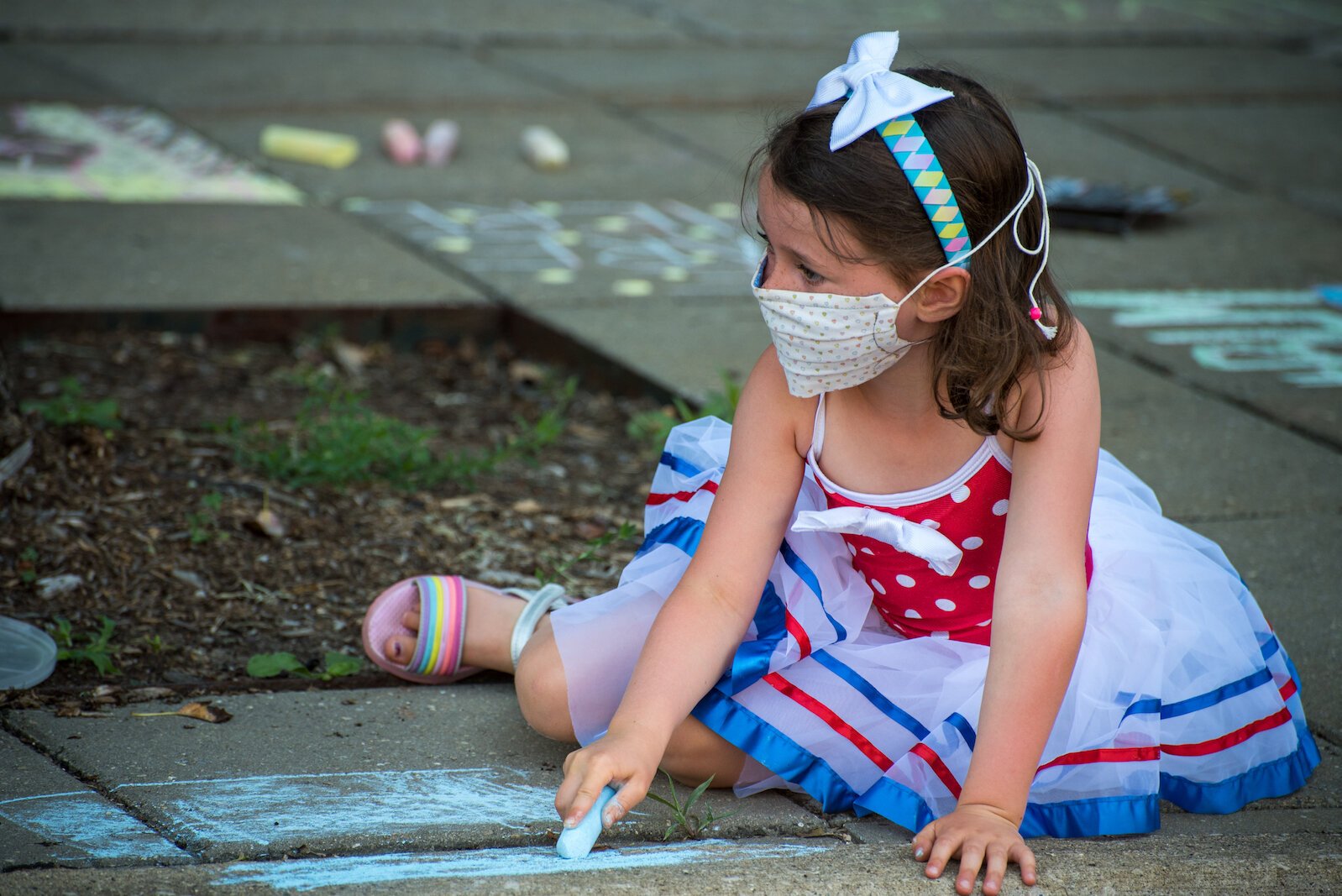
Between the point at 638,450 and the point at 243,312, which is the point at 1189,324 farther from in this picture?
the point at 243,312

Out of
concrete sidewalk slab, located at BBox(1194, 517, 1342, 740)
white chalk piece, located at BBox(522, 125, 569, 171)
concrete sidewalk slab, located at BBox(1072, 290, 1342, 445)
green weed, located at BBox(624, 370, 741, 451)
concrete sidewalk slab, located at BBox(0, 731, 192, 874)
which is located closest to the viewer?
concrete sidewalk slab, located at BBox(0, 731, 192, 874)

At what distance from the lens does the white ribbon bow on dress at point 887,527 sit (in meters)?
2.13

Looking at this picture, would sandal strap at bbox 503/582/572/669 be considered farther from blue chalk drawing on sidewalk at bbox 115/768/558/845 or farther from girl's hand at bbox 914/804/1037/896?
girl's hand at bbox 914/804/1037/896

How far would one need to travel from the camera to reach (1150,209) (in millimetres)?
5152

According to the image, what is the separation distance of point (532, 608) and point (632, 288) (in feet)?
6.81

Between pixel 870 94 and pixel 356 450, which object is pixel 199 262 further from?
pixel 870 94

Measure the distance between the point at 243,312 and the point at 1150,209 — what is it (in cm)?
306

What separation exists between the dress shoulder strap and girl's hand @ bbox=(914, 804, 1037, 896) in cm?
59

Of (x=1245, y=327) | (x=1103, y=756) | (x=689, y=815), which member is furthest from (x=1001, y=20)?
(x=689, y=815)

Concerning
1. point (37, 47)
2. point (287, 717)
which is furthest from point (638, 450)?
point (37, 47)

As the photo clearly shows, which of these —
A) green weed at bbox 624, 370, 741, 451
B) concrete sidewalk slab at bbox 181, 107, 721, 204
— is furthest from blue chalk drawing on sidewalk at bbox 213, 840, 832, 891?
concrete sidewalk slab at bbox 181, 107, 721, 204

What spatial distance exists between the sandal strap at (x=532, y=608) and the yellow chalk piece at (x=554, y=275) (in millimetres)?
1873

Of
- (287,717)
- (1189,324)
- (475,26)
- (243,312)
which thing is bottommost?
(287,717)

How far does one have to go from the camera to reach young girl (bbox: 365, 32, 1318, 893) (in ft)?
6.30
